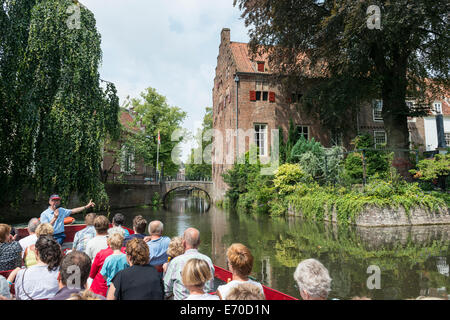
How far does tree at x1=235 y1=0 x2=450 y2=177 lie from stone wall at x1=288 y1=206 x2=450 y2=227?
2.54m

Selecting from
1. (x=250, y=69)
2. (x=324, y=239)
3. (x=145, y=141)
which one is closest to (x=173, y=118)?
(x=145, y=141)

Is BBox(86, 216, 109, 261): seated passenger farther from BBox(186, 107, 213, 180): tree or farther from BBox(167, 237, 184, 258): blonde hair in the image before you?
BBox(186, 107, 213, 180): tree

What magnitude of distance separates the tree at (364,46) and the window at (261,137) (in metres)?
6.03

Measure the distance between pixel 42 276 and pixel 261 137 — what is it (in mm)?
21713

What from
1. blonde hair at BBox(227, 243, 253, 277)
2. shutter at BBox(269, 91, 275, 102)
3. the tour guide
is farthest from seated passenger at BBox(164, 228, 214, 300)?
shutter at BBox(269, 91, 275, 102)

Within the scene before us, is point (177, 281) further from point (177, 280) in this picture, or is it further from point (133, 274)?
point (133, 274)

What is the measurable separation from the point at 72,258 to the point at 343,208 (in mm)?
11663

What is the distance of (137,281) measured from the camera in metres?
2.78

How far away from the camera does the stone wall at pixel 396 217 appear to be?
38.2ft

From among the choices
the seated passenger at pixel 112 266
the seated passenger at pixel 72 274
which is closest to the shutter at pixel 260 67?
the seated passenger at pixel 112 266

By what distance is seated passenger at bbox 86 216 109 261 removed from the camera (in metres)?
4.23

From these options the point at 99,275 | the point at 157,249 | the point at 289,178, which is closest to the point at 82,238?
the point at 157,249

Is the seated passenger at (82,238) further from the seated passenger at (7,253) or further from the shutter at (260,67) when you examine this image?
the shutter at (260,67)
